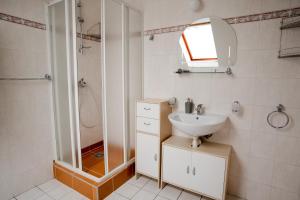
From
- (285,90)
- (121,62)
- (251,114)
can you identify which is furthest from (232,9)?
(121,62)

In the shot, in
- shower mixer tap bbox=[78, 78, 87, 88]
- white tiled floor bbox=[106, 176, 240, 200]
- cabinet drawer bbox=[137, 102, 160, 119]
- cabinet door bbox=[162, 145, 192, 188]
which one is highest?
shower mixer tap bbox=[78, 78, 87, 88]

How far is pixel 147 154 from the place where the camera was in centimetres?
198

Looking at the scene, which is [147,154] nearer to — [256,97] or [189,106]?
[189,106]

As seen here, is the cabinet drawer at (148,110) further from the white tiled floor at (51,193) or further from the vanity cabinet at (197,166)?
the white tiled floor at (51,193)

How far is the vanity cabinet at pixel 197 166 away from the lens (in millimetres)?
1562

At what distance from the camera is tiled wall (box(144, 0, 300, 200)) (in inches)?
59.4

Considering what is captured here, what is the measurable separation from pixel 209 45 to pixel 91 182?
2030mm

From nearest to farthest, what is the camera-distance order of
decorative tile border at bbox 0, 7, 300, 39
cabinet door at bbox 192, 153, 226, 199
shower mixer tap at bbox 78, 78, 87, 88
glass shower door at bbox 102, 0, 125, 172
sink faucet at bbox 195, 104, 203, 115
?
1. decorative tile border at bbox 0, 7, 300, 39
2. cabinet door at bbox 192, 153, 226, 199
3. glass shower door at bbox 102, 0, 125, 172
4. sink faucet at bbox 195, 104, 203, 115
5. shower mixer tap at bbox 78, 78, 87, 88

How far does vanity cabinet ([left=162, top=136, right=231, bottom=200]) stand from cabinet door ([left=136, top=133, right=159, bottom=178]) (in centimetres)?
12

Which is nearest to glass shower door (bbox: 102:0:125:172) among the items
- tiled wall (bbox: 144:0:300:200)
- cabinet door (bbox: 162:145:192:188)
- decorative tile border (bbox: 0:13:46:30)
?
cabinet door (bbox: 162:145:192:188)

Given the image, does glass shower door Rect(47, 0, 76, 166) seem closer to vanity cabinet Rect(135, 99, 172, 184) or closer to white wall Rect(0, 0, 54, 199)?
white wall Rect(0, 0, 54, 199)

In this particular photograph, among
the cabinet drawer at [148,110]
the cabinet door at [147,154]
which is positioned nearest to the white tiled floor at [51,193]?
the cabinet door at [147,154]

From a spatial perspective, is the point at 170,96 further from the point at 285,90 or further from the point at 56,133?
the point at 56,133

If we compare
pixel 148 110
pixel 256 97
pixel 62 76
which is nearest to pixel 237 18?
pixel 256 97
